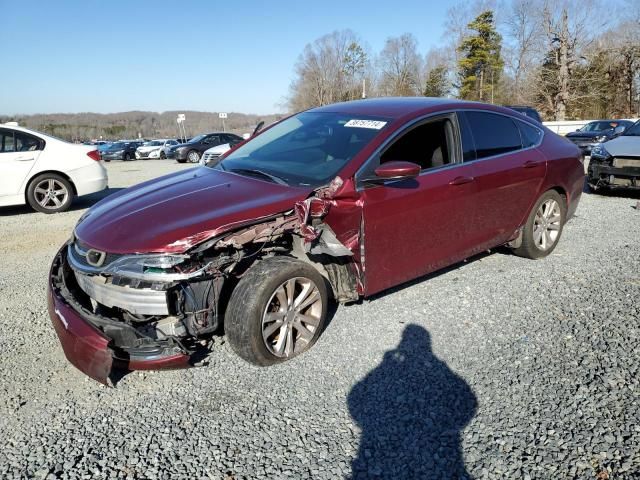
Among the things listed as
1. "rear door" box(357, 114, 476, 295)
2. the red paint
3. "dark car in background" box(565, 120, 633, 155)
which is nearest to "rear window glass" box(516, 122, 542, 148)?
"rear door" box(357, 114, 476, 295)

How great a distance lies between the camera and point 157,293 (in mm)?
2619

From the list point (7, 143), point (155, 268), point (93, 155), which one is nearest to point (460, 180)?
point (155, 268)

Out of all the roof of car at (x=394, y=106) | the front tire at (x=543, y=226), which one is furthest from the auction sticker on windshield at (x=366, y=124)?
the front tire at (x=543, y=226)

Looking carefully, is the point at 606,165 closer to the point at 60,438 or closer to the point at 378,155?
the point at 378,155

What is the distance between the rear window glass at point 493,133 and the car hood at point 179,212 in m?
1.89

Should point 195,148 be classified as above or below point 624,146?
above

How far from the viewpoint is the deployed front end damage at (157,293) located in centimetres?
263

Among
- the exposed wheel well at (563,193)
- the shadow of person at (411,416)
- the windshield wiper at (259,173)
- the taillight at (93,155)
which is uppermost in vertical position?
the taillight at (93,155)

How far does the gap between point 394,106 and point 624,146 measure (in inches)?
242

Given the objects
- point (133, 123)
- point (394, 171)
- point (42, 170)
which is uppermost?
point (133, 123)

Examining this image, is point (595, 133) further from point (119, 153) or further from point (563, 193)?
point (119, 153)

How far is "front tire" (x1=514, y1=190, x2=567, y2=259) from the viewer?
474 cm

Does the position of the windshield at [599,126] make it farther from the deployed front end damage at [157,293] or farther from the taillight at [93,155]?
the deployed front end damage at [157,293]

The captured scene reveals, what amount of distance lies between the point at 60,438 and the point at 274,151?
2565 millimetres
